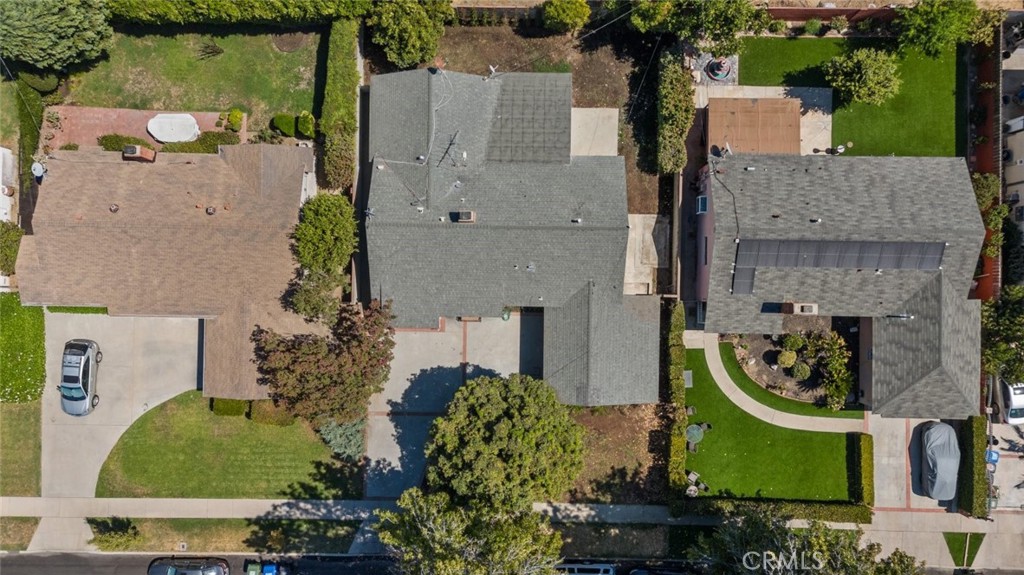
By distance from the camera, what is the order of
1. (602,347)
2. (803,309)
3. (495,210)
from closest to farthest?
(803,309) → (495,210) → (602,347)

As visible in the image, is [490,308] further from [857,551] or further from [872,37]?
[872,37]

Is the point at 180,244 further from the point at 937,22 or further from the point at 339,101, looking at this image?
the point at 937,22

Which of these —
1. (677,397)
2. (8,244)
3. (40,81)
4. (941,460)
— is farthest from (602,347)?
(40,81)

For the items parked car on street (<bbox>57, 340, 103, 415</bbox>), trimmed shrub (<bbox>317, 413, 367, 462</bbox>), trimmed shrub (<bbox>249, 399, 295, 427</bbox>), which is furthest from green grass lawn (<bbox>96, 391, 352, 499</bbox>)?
parked car on street (<bbox>57, 340, 103, 415</bbox>)

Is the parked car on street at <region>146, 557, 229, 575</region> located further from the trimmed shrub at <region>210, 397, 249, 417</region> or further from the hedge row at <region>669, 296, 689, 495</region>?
the hedge row at <region>669, 296, 689, 495</region>

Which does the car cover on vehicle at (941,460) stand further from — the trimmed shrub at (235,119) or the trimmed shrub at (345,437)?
the trimmed shrub at (235,119)

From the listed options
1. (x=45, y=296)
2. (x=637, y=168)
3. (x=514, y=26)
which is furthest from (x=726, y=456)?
(x=45, y=296)

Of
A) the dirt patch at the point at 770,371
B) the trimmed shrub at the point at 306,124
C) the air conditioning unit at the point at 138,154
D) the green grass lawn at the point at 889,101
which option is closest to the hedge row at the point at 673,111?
the green grass lawn at the point at 889,101

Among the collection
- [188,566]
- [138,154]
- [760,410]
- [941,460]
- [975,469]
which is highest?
[138,154]
